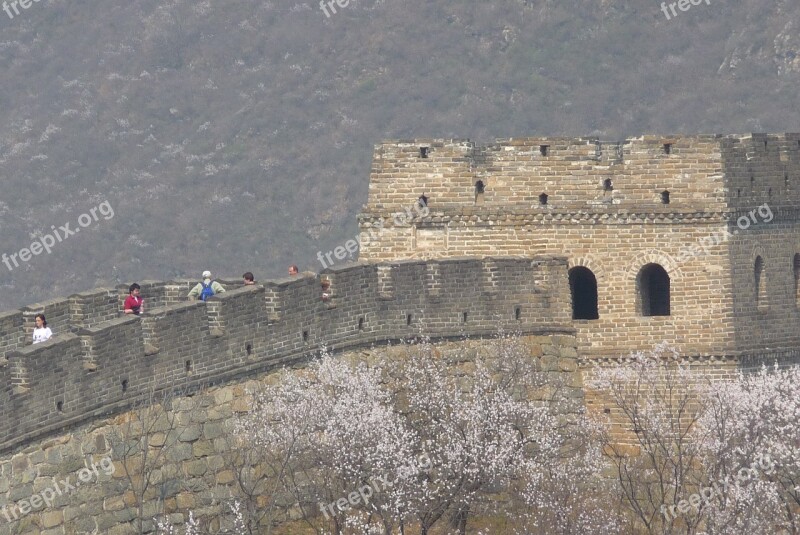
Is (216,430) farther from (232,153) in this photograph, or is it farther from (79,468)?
(232,153)

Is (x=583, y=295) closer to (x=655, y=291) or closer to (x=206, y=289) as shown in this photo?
(x=655, y=291)

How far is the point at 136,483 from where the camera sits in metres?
39.0

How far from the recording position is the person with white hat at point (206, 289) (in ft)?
142

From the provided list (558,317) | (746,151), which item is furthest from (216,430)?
(746,151)

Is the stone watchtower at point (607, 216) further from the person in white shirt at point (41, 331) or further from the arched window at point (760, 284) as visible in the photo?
the person in white shirt at point (41, 331)

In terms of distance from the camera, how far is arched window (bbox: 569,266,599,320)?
158 feet

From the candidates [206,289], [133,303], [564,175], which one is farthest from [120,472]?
[564,175]

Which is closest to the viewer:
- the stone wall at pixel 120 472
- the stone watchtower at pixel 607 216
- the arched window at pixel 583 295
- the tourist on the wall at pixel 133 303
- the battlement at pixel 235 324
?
the stone wall at pixel 120 472

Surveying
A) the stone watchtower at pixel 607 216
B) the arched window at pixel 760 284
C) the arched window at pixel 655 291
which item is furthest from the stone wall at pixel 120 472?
the arched window at pixel 760 284

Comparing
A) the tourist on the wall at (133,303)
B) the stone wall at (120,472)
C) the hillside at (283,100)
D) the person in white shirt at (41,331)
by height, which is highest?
the hillside at (283,100)

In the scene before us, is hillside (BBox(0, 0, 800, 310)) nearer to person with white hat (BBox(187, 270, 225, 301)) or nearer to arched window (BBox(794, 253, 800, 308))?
arched window (BBox(794, 253, 800, 308))

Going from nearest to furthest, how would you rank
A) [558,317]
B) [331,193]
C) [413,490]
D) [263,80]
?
[413,490] → [558,317] → [331,193] → [263,80]

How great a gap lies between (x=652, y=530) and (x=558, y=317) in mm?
5163

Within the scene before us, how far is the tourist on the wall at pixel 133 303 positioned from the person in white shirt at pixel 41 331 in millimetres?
1923
